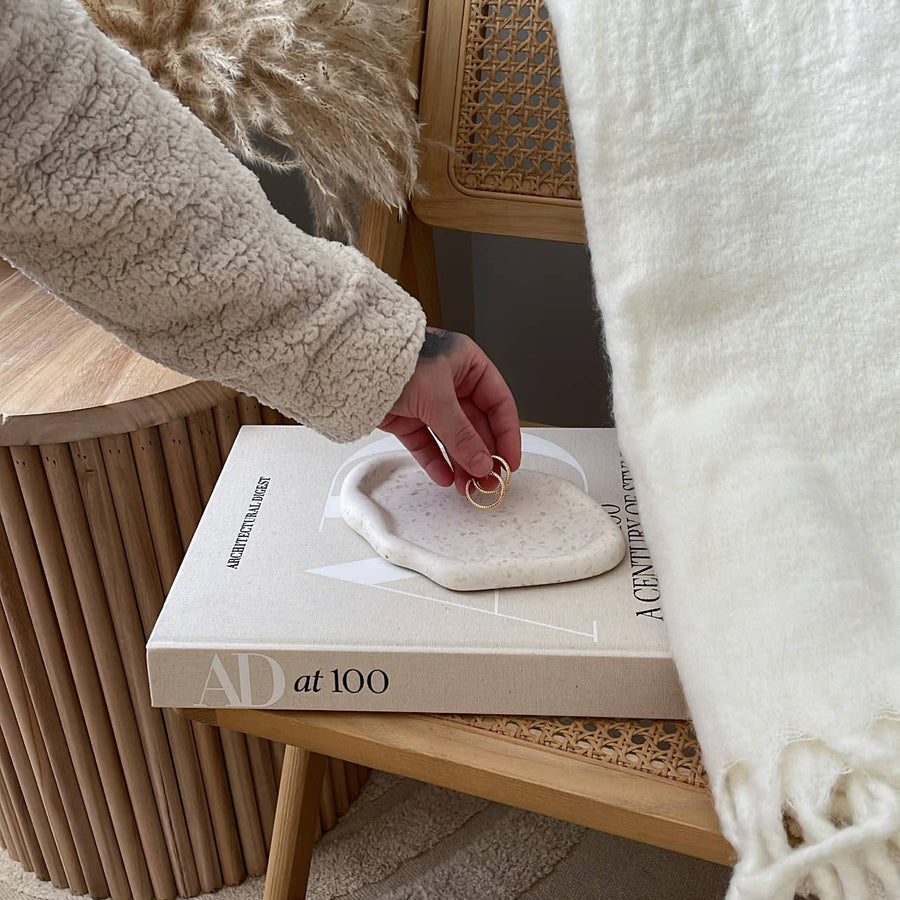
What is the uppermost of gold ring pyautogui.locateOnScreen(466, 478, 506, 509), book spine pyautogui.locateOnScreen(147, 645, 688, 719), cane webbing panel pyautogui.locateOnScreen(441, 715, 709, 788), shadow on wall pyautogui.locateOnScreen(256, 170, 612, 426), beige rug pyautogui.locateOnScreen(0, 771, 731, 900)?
gold ring pyautogui.locateOnScreen(466, 478, 506, 509)

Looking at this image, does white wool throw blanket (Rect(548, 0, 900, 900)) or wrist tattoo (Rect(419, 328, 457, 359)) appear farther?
wrist tattoo (Rect(419, 328, 457, 359))

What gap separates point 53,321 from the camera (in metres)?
0.72

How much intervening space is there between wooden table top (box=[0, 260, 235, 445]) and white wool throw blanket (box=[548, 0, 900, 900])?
0.29 m

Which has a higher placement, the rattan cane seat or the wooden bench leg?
the rattan cane seat

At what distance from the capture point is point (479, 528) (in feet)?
1.69

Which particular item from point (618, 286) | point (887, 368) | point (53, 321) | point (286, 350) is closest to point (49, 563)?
point (53, 321)

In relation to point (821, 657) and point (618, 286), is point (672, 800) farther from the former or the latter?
point (618, 286)

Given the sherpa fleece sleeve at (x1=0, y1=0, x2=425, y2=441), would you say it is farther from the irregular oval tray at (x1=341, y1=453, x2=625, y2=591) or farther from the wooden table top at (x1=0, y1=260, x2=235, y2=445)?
the wooden table top at (x1=0, y1=260, x2=235, y2=445)

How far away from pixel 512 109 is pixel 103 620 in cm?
49

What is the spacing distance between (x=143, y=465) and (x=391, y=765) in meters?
0.30

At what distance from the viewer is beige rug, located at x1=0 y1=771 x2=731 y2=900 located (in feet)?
2.67

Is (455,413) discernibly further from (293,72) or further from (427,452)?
(293,72)

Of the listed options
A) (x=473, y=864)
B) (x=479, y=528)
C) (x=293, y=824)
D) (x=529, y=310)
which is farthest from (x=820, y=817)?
(x=529, y=310)

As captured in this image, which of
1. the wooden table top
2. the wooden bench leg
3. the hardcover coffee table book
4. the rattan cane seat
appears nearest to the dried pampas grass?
the rattan cane seat
